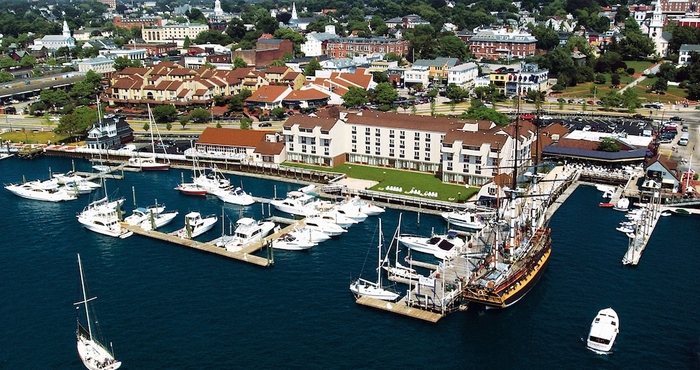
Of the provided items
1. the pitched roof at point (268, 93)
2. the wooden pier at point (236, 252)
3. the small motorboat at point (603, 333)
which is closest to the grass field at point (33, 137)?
the pitched roof at point (268, 93)

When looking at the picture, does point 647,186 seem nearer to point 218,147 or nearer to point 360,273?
point 360,273

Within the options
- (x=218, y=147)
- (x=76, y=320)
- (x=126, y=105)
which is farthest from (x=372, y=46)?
(x=76, y=320)

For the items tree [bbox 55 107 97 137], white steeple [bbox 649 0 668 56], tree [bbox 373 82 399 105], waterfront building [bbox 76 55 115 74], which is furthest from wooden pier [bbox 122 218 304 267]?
white steeple [bbox 649 0 668 56]

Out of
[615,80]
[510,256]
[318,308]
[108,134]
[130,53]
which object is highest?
[130,53]

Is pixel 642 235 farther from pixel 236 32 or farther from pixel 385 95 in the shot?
pixel 236 32

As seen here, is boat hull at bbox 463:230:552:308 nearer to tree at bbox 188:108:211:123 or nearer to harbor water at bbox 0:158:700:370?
harbor water at bbox 0:158:700:370

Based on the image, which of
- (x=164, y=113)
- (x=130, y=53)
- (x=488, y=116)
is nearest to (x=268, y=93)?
(x=164, y=113)
